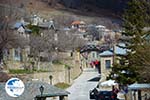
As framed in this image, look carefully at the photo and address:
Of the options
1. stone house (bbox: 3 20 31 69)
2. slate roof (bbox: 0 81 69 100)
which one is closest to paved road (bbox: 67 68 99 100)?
stone house (bbox: 3 20 31 69)

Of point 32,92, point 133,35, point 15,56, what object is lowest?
point 15,56

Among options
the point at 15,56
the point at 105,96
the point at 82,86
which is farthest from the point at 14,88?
the point at 15,56

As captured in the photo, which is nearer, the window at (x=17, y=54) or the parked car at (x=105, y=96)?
the parked car at (x=105, y=96)

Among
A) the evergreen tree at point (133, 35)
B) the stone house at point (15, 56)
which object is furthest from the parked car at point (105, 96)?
the stone house at point (15, 56)

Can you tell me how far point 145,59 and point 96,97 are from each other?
31.3ft

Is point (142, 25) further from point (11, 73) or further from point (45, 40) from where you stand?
point (45, 40)

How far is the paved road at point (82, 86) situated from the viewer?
43391 millimetres

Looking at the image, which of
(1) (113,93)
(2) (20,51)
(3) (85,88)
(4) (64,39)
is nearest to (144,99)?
(1) (113,93)

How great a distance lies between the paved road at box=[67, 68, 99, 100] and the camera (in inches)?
1708

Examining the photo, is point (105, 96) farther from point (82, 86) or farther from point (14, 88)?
point (14, 88)

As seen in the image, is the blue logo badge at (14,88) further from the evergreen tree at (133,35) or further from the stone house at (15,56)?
the stone house at (15,56)

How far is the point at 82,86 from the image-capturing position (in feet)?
171

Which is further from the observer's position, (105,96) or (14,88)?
(105,96)

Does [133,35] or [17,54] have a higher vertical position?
[133,35]
